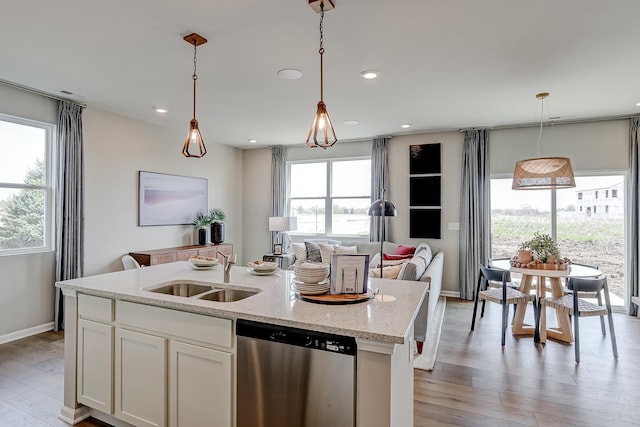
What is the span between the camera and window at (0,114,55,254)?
377 cm

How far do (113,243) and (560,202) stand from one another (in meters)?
6.49

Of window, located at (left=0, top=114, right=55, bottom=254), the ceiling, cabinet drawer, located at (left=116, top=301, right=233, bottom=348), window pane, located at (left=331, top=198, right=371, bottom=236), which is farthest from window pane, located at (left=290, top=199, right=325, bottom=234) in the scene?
cabinet drawer, located at (left=116, top=301, right=233, bottom=348)

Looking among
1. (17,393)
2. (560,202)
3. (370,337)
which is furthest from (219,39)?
(560,202)

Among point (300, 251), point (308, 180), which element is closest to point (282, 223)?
Answer: point (300, 251)

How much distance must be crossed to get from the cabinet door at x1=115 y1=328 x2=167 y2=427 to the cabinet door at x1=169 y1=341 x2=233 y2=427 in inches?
2.7

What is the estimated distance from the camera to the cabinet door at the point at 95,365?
85.4 inches

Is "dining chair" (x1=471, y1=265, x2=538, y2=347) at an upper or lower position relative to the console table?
lower

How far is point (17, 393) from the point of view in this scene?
2.70 m

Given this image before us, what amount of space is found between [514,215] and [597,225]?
41.9 inches

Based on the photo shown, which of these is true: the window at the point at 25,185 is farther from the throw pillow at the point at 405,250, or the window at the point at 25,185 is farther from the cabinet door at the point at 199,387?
the throw pillow at the point at 405,250

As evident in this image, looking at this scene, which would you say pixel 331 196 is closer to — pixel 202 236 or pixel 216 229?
pixel 216 229

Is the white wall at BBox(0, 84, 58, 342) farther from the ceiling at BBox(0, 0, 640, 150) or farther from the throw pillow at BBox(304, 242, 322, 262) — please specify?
the throw pillow at BBox(304, 242, 322, 262)

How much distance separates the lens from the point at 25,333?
3.91 m

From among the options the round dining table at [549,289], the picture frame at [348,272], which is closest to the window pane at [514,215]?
the round dining table at [549,289]
